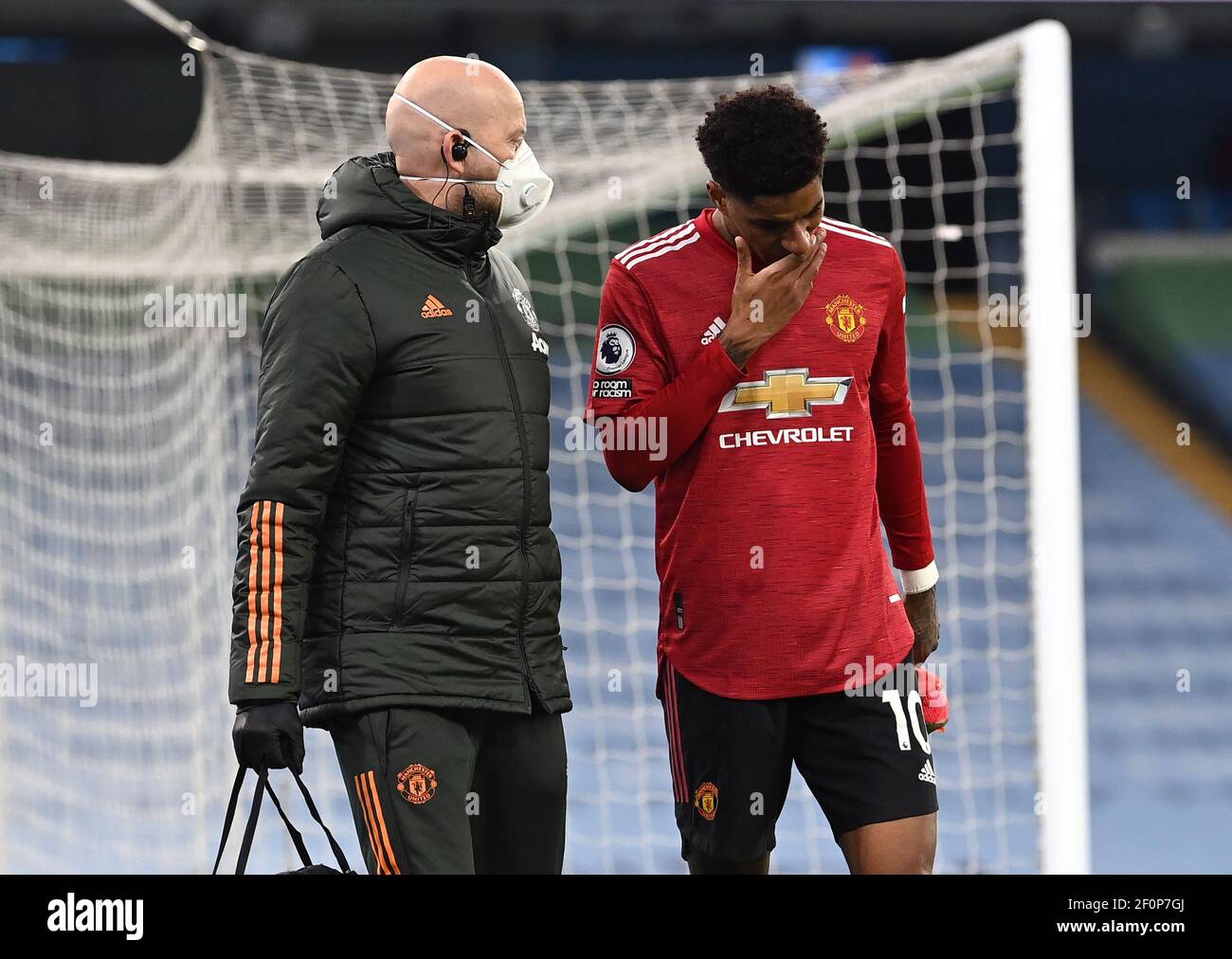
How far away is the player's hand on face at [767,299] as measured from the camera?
194 cm

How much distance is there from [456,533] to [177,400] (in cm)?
267

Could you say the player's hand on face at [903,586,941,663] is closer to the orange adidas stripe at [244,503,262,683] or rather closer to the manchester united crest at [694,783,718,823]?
the manchester united crest at [694,783,718,823]

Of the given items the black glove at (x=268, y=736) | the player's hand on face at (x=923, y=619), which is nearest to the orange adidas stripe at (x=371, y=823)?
the black glove at (x=268, y=736)

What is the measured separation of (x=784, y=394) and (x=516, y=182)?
44 centimetres

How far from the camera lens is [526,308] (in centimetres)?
205

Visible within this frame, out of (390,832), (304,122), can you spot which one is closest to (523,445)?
(390,832)

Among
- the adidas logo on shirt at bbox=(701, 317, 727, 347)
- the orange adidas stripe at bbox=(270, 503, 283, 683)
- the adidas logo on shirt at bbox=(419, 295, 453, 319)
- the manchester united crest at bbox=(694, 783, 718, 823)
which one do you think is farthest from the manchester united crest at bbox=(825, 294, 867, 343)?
the orange adidas stripe at bbox=(270, 503, 283, 683)

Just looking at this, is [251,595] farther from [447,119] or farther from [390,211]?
[447,119]

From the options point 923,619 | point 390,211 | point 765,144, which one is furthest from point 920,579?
point 390,211

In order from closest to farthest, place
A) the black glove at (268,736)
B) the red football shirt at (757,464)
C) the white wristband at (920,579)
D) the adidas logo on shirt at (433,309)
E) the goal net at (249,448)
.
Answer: the black glove at (268,736) < the adidas logo on shirt at (433,309) < the red football shirt at (757,464) < the white wristband at (920,579) < the goal net at (249,448)

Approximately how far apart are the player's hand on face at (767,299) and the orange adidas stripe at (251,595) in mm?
626

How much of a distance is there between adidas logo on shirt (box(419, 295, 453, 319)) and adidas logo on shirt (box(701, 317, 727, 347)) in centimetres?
34

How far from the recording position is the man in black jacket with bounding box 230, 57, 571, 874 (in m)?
1.80

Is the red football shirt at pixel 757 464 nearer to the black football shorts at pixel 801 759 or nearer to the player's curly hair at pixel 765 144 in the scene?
the black football shorts at pixel 801 759
